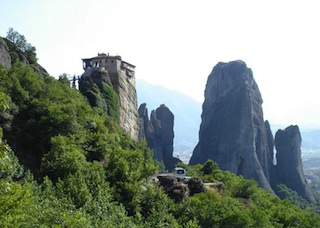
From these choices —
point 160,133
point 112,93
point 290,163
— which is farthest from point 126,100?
point 290,163

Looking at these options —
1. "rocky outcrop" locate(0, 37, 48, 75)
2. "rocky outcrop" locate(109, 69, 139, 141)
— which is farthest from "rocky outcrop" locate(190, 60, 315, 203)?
"rocky outcrop" locate(0, 37, 48, 75)

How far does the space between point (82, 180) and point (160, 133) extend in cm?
10975

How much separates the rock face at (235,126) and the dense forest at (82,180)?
71.8 m

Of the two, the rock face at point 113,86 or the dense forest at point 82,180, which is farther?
the rock face at point 113,86

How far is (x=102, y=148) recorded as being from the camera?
40469 mm

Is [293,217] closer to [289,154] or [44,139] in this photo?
[44,139]

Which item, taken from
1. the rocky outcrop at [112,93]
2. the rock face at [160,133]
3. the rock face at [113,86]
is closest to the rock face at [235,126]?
the rock face at [160,133]

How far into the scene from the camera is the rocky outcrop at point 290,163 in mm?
132125

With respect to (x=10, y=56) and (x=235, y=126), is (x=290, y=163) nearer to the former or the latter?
(x=235, y=126)

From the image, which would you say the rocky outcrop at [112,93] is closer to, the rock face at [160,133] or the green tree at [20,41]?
the green tree at [20,41]

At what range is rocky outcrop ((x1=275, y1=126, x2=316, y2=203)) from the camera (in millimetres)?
132125

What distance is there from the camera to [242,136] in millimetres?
124688

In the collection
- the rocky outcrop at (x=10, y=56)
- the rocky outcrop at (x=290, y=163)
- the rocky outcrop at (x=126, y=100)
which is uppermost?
the rocky outcrop at (x=10, y=56)

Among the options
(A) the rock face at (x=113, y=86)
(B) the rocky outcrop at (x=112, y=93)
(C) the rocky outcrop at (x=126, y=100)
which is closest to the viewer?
(B) the rocky outcrop at (x=112, y=93)
